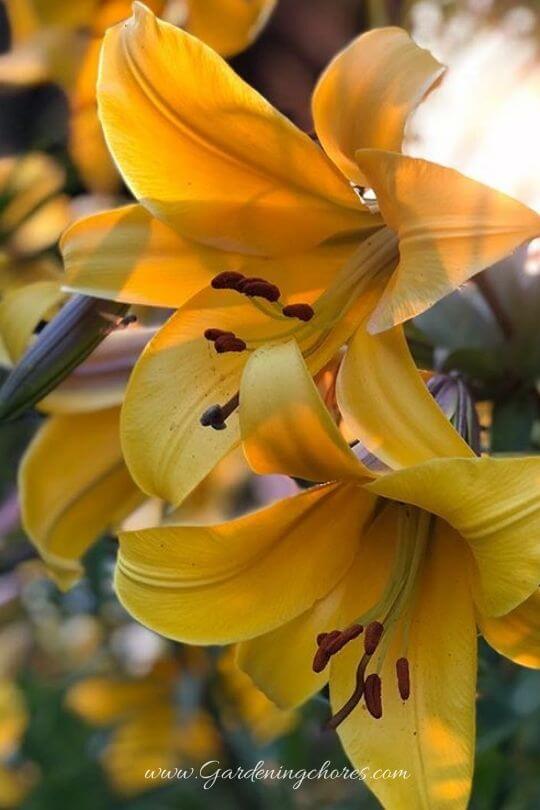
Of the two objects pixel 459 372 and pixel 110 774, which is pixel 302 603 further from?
pixel 110 774

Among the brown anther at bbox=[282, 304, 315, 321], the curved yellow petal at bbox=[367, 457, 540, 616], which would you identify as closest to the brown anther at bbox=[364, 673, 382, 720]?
the curved yellow petal at bbox=[367, 457, 540, 616]

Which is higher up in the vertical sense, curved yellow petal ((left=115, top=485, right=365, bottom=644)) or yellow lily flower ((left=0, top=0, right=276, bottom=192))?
yellow lily flower ((left=0, top=0, right=276, bottom=192))

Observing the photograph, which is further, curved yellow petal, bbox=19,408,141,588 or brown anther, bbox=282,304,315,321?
curved yellow petal, bbox=19,408,141,588

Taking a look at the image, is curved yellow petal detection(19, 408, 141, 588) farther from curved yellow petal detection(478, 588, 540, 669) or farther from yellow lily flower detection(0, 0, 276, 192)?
curved yellow petal detection(478, 588, 540, 669)

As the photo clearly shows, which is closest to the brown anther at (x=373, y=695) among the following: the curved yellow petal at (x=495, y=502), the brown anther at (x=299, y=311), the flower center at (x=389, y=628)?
the flower center at (x=389, y=628)

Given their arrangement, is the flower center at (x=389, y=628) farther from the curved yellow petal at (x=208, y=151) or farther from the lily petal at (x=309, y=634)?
the curved yellow petal at (x=208, y=151)

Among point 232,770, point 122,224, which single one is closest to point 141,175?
point 122,224

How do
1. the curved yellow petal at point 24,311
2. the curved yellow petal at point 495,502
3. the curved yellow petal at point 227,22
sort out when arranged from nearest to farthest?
the curved yellow petal at point 495,502 < the curved yellow petal at point 24,311 < the curved yellow petal at point 227,22
